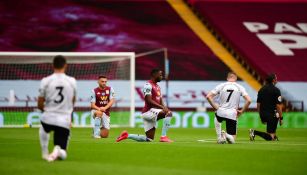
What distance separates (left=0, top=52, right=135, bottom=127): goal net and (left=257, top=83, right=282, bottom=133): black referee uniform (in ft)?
33.1

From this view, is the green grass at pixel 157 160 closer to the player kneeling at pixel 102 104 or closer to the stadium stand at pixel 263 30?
the player kneeling at pixel 102 104

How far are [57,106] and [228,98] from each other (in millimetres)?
6510

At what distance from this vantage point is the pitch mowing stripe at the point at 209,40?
37.2 meters

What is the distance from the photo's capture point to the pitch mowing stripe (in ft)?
122

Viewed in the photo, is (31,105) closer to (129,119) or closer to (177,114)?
(129,119)

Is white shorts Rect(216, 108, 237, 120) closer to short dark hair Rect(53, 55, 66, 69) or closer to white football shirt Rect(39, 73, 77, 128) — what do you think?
white football shirt Rect(39, 73, 77, 128)

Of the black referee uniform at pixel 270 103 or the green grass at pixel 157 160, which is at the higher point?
the black referee uniform at pixel 270 103

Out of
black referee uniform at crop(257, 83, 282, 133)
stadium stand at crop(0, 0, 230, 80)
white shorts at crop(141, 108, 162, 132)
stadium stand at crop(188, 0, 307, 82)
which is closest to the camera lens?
white shorts at crop(141, 108, 162, 132)

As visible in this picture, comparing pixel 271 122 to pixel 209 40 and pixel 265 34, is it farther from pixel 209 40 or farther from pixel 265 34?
pixel 265 34

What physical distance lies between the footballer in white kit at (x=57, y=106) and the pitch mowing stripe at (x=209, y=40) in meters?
25.5

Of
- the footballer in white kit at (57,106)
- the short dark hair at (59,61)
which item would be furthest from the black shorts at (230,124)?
the short dark hair at (59,61)

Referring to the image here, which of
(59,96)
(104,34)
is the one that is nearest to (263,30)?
(104,34)

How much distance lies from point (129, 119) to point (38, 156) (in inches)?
706

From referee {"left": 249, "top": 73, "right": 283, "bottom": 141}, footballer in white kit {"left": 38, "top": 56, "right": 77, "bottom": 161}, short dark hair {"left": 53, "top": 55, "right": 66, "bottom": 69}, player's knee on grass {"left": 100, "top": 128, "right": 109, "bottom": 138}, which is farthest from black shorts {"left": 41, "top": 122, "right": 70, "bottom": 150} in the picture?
referee {"left": 249, "top": 73, "right": 283, "bottom": 141}
